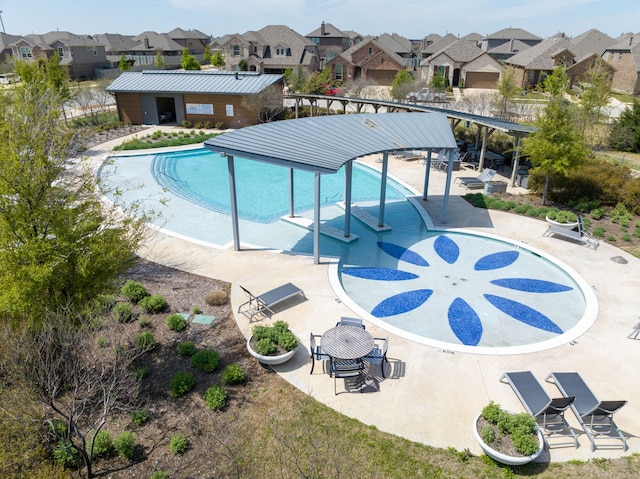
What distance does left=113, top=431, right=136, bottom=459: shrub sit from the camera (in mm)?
8133

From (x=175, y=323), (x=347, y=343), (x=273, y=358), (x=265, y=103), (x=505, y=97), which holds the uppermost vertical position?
(x=505, y=97)

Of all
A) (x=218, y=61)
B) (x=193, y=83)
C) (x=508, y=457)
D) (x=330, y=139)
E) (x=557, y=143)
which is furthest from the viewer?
(x=218, y=61)

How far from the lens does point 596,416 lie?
8.80m

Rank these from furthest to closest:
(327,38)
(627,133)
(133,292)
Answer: (327,38) < (627,133) < (133,292)

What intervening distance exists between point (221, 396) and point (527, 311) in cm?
939

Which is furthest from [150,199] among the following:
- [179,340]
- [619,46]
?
[619,46]

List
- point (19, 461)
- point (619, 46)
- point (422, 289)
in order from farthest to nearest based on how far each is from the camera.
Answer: point (619, 46), point (422, 289), point (19, 461)

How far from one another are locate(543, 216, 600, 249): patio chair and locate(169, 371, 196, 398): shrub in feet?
48.8

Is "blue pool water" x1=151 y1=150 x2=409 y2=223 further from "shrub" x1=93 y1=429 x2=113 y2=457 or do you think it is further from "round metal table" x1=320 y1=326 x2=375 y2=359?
"shrub" x1=93 y1=429 x2=113 y2=457

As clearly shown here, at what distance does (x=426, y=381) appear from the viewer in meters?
9.95

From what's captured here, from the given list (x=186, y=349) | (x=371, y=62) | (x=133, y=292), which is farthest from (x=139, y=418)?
(x=371, y=62)

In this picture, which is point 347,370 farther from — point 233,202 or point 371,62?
point 371,62

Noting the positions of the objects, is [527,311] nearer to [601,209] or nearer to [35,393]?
[601,209]

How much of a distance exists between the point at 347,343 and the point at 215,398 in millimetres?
3144
